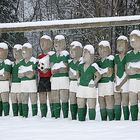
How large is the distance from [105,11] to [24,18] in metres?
6.13

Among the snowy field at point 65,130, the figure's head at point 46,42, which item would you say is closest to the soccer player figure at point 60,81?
the figure's head at point 46,42

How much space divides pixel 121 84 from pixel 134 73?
190mm

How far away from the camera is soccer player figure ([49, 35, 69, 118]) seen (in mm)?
4867

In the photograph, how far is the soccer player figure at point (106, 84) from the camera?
461cm

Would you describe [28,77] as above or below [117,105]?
above

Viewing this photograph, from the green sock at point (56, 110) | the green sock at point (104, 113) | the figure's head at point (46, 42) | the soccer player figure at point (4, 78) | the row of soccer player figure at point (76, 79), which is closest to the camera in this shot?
the row of soccer player figure at point (76, 79)

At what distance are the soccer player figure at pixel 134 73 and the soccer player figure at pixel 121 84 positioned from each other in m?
0.08

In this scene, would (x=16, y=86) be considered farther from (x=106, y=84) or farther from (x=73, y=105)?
(x=106, y=84)

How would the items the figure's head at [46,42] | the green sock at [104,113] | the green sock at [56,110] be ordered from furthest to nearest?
the figure's head at [46,42] → the green sock at [56,110] → the green sock at [104,113]

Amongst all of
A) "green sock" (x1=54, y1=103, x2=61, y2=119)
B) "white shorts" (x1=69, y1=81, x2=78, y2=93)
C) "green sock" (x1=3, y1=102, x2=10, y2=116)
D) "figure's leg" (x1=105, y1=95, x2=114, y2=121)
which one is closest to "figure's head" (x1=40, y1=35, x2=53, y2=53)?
"white shorts" (x1=69, y1=81, x2=78, y2=93)

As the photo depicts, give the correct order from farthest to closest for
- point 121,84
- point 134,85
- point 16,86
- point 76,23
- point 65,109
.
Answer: point 16,86 → point 76,23 → point 65,109 → point 121,84 → point 134,85

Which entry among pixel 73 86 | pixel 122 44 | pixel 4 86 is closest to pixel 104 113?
pixel 73 86

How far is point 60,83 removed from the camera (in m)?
4.86

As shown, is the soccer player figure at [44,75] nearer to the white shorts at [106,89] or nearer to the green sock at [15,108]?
the green sock at [15,108]
